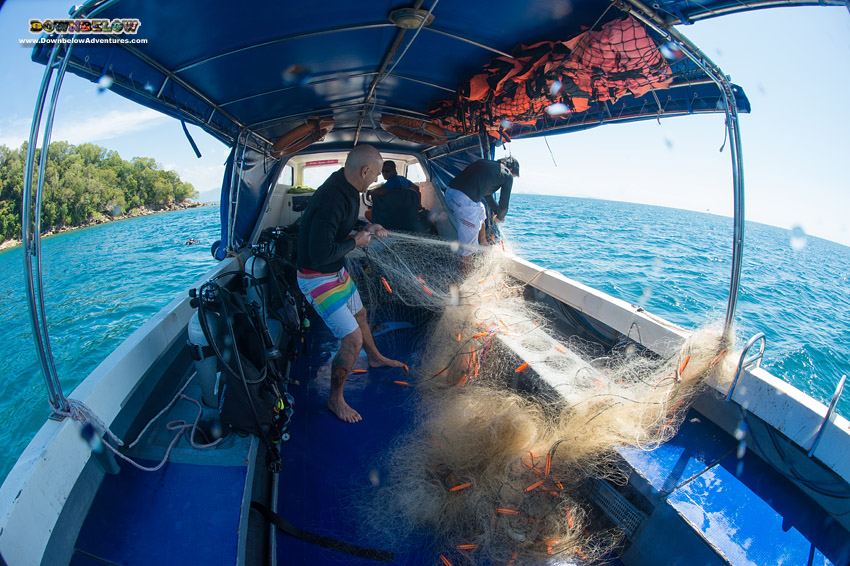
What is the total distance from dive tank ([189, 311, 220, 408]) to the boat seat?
2.39 metres

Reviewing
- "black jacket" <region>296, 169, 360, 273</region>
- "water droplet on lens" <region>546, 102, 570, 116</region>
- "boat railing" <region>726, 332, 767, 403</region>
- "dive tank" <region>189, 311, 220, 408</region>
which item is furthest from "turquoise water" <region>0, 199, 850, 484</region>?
"dive tank" <region>189, 311, 220, 408</region>

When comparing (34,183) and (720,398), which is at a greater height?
(34,183)

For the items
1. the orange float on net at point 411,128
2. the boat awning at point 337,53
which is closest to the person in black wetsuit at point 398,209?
the orange float on net at point 411,128

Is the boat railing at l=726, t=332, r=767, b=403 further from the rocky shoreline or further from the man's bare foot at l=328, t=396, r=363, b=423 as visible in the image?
the rocky shoreline

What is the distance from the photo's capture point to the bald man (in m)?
2.33

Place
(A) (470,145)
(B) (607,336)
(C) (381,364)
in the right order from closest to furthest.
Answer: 1. (C) (381,364)
2. (B) (607,336)
3. (A) (470,145)

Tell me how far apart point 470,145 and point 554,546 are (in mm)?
5364

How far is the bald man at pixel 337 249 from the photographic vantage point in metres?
2.33

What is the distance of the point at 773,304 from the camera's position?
1270 centimetres

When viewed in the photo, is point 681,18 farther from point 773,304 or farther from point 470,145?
point 773,304

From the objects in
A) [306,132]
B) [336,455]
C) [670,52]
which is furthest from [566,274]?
[336,455]

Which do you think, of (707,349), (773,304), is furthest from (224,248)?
(773,304)

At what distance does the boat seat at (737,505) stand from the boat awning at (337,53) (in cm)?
221

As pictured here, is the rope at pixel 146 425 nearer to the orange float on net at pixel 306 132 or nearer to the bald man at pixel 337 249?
the bald man at pixel 337 249
